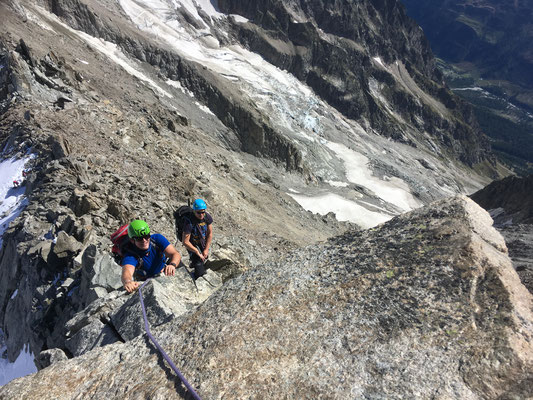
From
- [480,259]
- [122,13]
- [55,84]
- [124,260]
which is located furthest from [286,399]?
[122,13]

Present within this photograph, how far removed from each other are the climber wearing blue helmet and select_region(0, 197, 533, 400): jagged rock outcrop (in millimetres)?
3465

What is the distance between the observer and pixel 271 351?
14.7 feet

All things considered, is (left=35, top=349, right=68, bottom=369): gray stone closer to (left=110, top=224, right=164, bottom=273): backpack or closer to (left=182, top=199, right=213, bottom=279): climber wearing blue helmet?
(left=110, top=224, right=164, bottom=273): backpack

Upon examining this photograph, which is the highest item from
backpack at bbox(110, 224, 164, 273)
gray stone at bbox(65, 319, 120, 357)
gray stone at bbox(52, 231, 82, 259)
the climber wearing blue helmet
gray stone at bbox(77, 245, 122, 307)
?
backpack at bbox(110, 224, 164, 273)

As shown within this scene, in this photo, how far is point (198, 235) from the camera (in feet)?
31.2

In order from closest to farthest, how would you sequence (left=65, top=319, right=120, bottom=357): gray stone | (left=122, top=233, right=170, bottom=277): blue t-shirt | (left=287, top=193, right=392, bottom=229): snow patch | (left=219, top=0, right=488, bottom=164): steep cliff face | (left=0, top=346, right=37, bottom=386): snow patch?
(left=65, top=319, right=120, bottom=357): gray stone < (left=122, top=233, right=170, bottom=277): blue t-shirt < (left=0, top=346, right=37, bottom=386): snow patch < (left=287, top=193, right=392, bottom=229): snow patch < (left=219, top=0, right=488, bottom=164): steep cliff face

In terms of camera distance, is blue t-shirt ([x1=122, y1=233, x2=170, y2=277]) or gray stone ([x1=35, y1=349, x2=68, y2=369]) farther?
blue t-shirt ([x1=122, y1=233, x2=170, y2=277])

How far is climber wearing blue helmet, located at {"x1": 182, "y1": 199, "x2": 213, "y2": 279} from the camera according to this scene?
29.5ft

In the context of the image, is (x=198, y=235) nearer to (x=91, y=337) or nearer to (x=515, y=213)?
(x=91, y=337)

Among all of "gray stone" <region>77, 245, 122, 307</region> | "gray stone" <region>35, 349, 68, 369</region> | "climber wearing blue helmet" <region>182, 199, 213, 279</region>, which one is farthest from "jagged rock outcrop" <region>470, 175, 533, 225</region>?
"gray stone" <region>35, 349, 68, 369</region>

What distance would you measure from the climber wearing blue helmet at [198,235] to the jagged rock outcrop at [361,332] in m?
3.47

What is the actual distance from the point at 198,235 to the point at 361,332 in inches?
242

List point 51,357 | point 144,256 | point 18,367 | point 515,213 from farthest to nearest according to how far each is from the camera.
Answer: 1. point 515,213
2. point 18,367
3. point 144,256
4. point 51,357

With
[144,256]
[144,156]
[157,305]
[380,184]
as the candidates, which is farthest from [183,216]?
[380,184]
